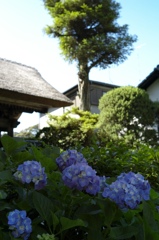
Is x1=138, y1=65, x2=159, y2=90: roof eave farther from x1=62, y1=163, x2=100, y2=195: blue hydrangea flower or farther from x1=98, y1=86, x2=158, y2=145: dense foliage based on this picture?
x1=62, y1=163, x2=100, y2=195: blue hydrangea flower

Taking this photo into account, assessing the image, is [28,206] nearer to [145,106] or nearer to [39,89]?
[39,89]

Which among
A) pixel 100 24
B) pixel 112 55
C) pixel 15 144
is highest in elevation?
pixel 100 24

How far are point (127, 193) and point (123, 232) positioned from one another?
0.13 m

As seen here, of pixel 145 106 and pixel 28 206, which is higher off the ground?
pixel 145 106

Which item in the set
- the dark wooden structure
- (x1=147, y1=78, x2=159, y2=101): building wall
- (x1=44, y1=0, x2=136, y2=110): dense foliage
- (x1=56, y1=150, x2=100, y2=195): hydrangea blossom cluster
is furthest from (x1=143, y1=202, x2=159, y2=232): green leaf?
(x1=147, y1=78, x2=159, y2=101): building wall

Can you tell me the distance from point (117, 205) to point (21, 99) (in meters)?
6.34

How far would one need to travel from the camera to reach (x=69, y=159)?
4.47 feet

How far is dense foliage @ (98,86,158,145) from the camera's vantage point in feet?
38.7

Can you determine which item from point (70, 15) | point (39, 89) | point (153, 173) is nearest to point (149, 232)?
point (153, 173)

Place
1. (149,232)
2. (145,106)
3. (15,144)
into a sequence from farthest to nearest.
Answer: (145,106), (15,144), (149,232)

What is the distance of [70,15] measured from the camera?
16.2 metres

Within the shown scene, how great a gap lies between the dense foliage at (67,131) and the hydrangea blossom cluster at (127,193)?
906cm

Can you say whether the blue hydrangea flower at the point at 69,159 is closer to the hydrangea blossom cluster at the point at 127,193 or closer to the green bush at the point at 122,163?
the hydrangea blossom cluster at the point at 127,193

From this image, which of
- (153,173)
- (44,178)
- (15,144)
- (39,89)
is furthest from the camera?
(39,89)
